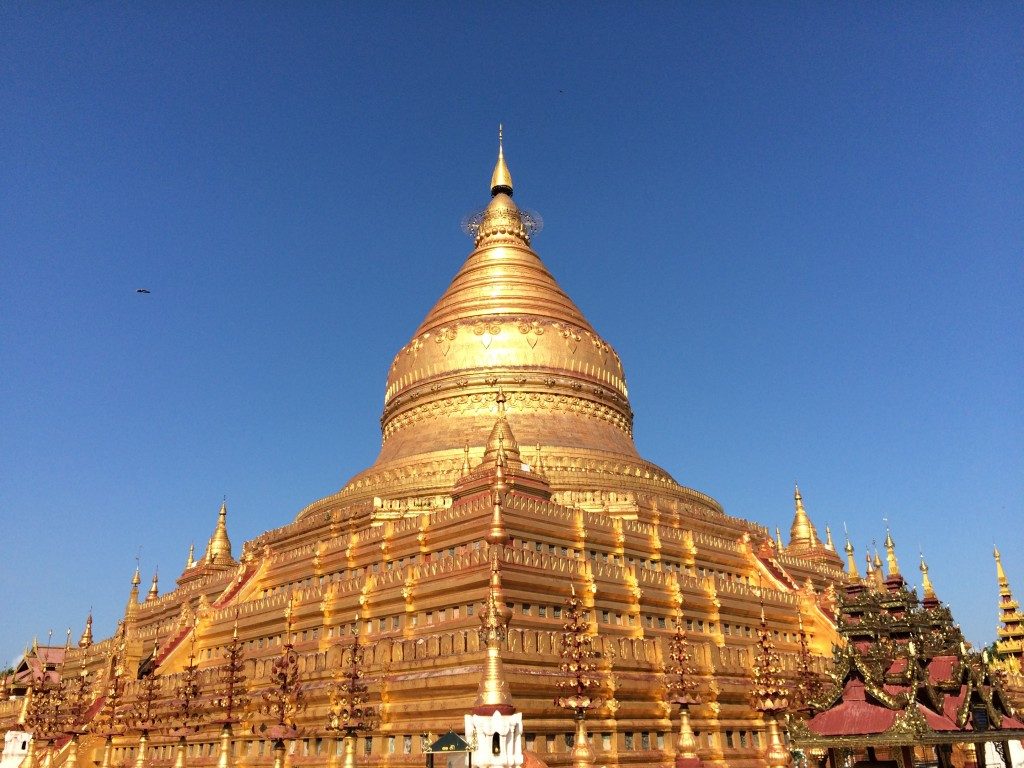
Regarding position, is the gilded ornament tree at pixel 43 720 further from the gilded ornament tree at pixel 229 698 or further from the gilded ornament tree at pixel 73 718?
the gilded ornament tree at pixel 229 698

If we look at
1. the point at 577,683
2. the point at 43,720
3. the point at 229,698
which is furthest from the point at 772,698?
the point at 43,720

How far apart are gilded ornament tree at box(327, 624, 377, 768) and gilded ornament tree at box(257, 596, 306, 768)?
1.16m

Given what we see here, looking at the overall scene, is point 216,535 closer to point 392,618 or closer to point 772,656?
point 392,618

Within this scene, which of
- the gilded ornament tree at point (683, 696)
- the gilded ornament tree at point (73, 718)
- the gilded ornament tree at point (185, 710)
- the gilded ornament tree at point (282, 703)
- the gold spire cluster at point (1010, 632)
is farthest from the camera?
the gold spire cluster at point (1010, 632)

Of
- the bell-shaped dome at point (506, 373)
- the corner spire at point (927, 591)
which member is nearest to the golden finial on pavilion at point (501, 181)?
the bell-shaped dome at point (506, 373)

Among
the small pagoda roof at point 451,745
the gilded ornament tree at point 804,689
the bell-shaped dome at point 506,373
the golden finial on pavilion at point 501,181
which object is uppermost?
the golden finial on pavilion at point 501,181

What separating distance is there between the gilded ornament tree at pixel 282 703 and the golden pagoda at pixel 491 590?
0.21 meters

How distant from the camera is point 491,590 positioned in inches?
911

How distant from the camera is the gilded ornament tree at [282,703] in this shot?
22.3m

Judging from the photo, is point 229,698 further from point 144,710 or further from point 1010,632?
point 1010,632

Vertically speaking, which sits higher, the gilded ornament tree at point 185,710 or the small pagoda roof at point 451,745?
the gilded ornament tree at point 185,710

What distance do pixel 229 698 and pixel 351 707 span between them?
161 inches

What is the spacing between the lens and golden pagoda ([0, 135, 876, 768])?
22406mm

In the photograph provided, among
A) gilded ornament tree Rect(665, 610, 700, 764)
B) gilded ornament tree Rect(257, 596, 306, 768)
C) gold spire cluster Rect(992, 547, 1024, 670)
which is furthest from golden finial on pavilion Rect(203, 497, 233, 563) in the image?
gold spire cluster Rect(992, 547, 1024, 670)
